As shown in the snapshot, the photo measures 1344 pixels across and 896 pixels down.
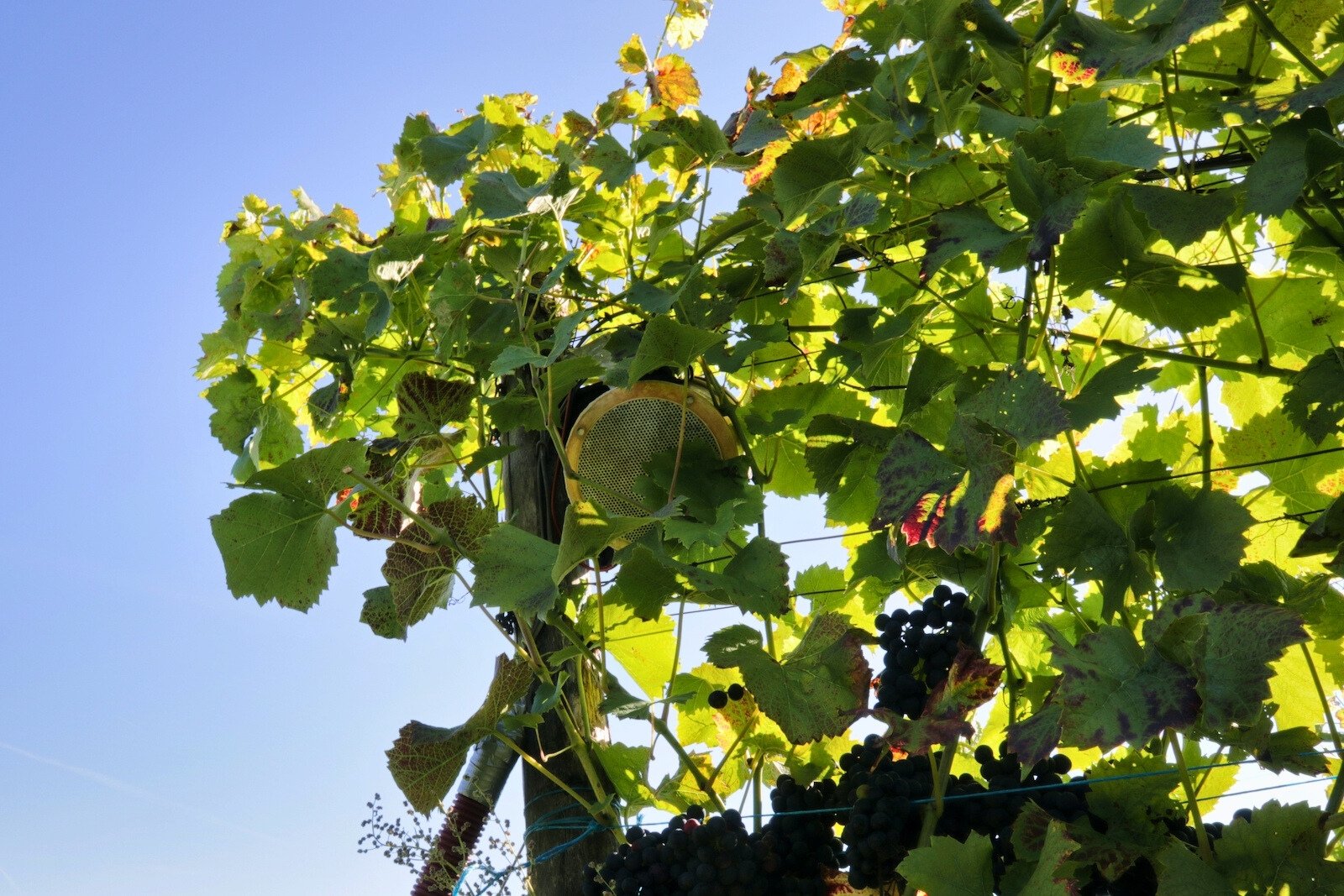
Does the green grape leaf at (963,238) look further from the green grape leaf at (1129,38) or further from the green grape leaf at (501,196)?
the green grape leaf at (501,196)

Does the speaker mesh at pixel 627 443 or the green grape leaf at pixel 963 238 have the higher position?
the speaker mesh at pixel 627 443

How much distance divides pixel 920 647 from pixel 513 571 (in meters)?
0.48

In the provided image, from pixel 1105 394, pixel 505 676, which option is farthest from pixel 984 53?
pixel 505 676

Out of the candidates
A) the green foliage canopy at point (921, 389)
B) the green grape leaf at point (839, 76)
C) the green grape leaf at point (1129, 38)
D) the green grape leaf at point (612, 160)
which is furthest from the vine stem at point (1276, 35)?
the green grape leaf at point (612, 160)

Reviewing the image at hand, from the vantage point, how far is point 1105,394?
3.95 ft

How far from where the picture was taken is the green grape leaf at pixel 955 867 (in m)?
1.12

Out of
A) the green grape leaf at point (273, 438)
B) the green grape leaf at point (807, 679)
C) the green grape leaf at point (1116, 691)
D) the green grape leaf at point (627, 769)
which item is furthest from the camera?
the green grape leaf at point (273, 438)

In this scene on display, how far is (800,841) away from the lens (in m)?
1.34

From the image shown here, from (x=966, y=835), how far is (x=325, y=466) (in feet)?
2.82

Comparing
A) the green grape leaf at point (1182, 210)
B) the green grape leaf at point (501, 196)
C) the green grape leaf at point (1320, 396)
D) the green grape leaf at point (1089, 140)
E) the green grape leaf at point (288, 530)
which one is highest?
the green grape leaf at point (501, 196)

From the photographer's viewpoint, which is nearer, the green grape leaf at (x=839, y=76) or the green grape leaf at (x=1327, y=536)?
the green grape leaf at (x=1327, y=536)

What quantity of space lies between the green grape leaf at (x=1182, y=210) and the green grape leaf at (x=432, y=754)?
Answer: 0.99m

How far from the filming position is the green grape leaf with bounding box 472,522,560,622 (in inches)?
50.3

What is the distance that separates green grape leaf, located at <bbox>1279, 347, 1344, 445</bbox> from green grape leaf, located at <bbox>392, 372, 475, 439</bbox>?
3.41 ft
